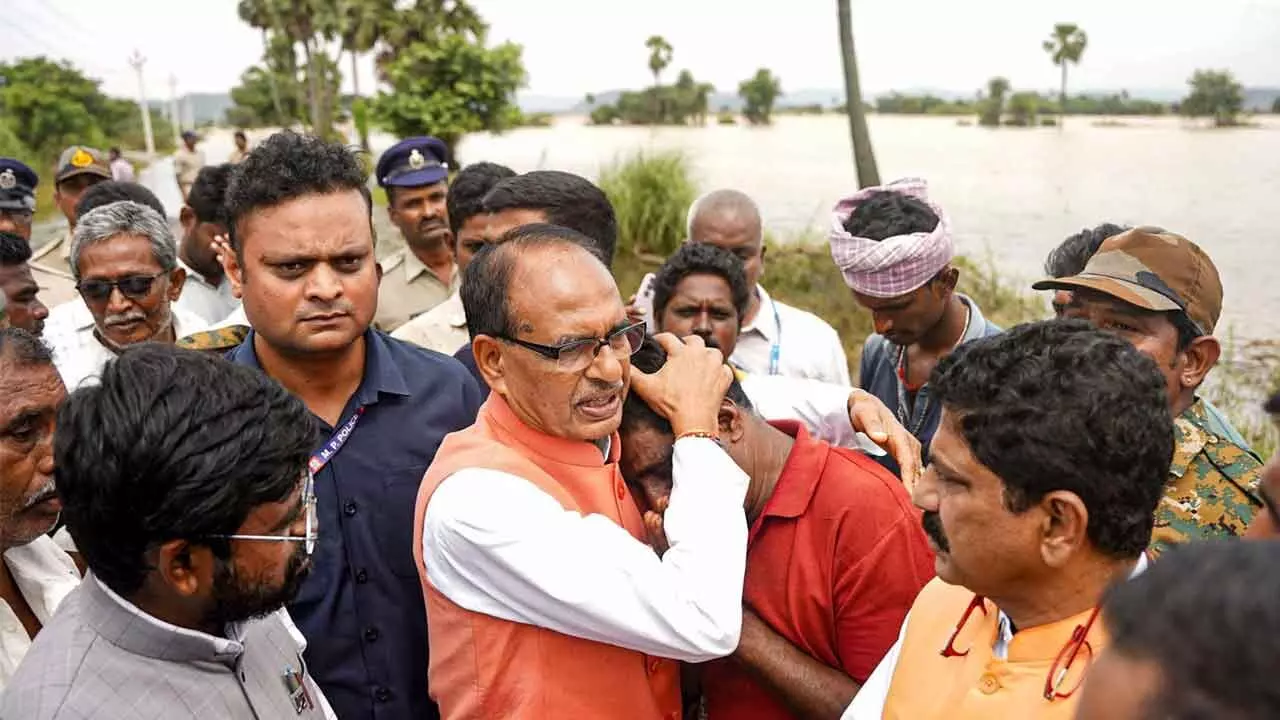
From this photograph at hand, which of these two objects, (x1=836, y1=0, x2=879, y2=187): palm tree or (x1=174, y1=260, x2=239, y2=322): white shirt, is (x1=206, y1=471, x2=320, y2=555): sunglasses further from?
(x1=836, y1=0, x2=879, y2=187): palm tree

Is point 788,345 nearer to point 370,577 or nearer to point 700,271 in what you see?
point 700,271

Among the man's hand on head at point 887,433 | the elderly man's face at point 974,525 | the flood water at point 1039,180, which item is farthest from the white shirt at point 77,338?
the flood water at point 1039,180

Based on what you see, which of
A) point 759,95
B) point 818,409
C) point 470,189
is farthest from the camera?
point 759,95

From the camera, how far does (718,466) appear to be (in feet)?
6.86

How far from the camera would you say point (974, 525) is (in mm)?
1751

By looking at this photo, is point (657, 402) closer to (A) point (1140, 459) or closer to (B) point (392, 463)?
(B) point (392, 463)

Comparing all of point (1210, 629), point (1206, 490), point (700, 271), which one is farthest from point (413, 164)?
point (1210, 629)

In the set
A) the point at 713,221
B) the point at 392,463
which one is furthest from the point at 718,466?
the point at 713,221

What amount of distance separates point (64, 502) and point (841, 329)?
30.9ft

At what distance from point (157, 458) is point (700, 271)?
9.38 ft

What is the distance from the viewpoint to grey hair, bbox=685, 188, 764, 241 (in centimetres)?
527

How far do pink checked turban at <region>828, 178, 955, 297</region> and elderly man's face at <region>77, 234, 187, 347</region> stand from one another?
2915 mm

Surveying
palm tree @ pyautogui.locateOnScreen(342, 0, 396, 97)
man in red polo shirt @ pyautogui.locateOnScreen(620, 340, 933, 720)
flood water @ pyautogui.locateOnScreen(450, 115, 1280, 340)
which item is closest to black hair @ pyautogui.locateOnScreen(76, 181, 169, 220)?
man in red polo shirt @ pyautogui.locateOnScreen(620, 340, 933, 720)

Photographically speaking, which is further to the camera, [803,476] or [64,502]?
[803,476]
